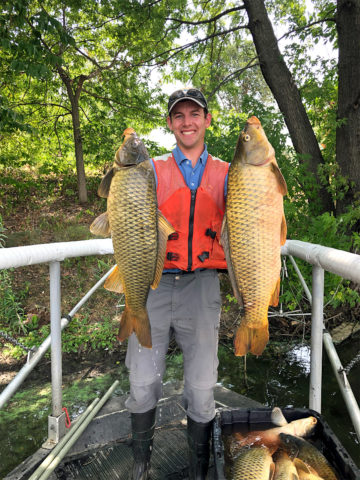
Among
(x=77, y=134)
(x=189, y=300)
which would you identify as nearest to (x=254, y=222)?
(x=189, y=300)

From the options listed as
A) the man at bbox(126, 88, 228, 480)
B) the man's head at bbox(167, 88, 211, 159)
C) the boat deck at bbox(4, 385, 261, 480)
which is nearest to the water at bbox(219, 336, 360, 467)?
the boat deck at bbox(4, 385, 261, 480)

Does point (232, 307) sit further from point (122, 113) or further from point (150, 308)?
point (122, 113)

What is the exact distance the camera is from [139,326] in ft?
6.48

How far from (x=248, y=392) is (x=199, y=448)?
2.88 m

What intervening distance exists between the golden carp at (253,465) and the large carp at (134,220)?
3.63ft

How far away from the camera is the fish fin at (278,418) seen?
233 centimetres

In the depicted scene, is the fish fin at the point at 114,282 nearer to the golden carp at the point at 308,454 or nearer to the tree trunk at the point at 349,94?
the golden carp at the point at 308,454

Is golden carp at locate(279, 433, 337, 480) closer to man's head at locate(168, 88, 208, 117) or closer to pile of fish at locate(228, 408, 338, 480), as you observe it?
pile of fish at locate(228, 408, 338, 480)

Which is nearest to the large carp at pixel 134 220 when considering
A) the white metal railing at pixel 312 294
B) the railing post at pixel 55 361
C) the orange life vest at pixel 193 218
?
the orange life vest at pixel 193 218

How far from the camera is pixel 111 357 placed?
5707mm

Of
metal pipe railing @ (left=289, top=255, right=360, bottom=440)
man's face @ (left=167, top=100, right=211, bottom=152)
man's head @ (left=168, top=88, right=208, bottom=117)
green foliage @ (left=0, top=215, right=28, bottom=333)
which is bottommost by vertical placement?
green foliage @ (left=0, top=215, right=28, bottom=333)

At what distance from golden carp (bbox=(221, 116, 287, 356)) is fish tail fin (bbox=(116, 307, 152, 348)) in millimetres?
485

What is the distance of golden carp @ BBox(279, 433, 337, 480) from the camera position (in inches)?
80.1

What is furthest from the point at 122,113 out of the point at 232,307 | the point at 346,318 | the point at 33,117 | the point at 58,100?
the point at 346,318
